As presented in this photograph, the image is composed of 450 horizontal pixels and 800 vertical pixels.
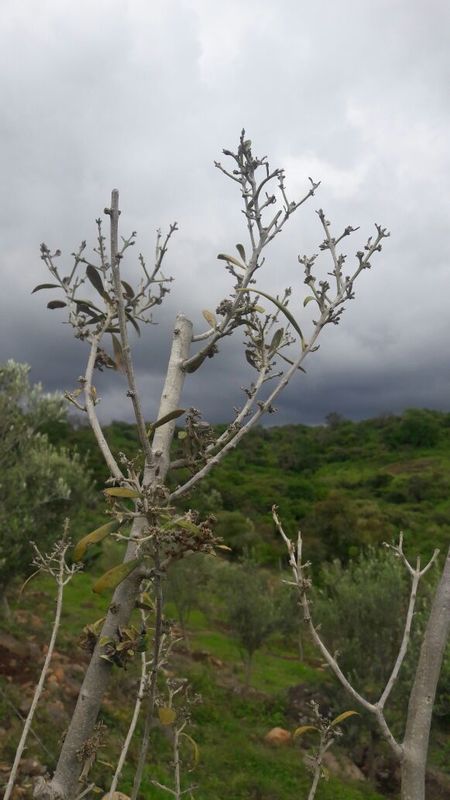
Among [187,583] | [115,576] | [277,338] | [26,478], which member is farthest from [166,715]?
[187,583]

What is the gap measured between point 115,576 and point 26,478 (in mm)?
17370

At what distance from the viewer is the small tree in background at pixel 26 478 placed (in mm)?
15297

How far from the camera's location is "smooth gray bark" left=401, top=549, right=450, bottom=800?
5.75 ft

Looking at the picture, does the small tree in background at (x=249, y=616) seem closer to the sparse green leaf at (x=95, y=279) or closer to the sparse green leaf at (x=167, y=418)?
the sparse green leaf at (x=95, y=279)

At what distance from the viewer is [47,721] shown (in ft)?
49.5

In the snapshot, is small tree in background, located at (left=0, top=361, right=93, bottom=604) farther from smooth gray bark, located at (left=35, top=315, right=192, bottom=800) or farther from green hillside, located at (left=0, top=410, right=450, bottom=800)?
smooth gray bark, located at (left=35, top=315, right=192, bottom=800)

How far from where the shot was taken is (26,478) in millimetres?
18172

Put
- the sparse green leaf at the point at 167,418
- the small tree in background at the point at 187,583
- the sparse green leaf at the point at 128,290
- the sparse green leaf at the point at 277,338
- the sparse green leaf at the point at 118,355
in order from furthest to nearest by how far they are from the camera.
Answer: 1. the small tree in background at the point at 187,583
2. the sparse green leaf at the point at 128,290
3. the sparse green leaf at the point at 277,338
4. the sparse green leaf at the point at 118,355
5. the sparse green leaf at the point at 167,418

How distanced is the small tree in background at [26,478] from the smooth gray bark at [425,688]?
47.6 ft

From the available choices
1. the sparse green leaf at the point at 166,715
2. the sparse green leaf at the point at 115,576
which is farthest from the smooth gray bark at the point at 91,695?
the sparse green leaf at the point at 166,715

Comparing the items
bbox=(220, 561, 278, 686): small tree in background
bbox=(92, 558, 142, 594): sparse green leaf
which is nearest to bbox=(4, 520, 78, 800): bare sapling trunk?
bbox=(92, 558, 142, 594): sparse green leaf

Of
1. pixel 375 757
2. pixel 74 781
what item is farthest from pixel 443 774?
pixel 74 781

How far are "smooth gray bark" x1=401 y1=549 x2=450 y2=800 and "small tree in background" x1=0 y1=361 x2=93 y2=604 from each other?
14.5 metres

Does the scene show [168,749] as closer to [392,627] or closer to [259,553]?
[392,627]
